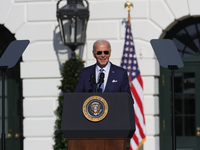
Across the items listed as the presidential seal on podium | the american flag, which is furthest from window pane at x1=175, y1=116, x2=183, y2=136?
the presidential seal on podium

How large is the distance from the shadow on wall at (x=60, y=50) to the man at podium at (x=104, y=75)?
3971 mm

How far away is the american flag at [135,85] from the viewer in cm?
786

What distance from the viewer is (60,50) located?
27.6ft

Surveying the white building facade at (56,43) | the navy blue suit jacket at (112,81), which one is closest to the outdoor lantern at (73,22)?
the white building facade at (56,43)

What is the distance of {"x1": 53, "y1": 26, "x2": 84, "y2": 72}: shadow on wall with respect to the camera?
838cm

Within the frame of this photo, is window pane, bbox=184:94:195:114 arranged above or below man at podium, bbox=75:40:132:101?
below

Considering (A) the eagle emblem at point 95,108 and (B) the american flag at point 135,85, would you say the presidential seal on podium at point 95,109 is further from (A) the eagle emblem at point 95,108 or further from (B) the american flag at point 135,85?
(B) the american flag at point 135,85

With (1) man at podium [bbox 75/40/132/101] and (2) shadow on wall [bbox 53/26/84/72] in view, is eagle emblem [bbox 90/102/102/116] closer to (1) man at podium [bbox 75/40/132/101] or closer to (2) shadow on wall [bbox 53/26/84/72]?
(1) man at podium [bbox 75/40/132/101]

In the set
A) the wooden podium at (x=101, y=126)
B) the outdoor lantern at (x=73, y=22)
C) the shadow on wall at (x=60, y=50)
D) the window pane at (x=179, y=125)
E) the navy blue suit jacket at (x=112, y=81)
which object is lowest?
the window pane at (x=179, y=125)

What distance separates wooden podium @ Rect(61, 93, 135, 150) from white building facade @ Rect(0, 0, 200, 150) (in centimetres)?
440

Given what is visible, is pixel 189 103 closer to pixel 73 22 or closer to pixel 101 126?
pixel 73 22

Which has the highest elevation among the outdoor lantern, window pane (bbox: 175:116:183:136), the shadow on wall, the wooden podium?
the outdoor lantern

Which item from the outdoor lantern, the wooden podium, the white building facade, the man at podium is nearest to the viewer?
the wooden podium

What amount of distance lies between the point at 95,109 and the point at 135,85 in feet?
13.7
